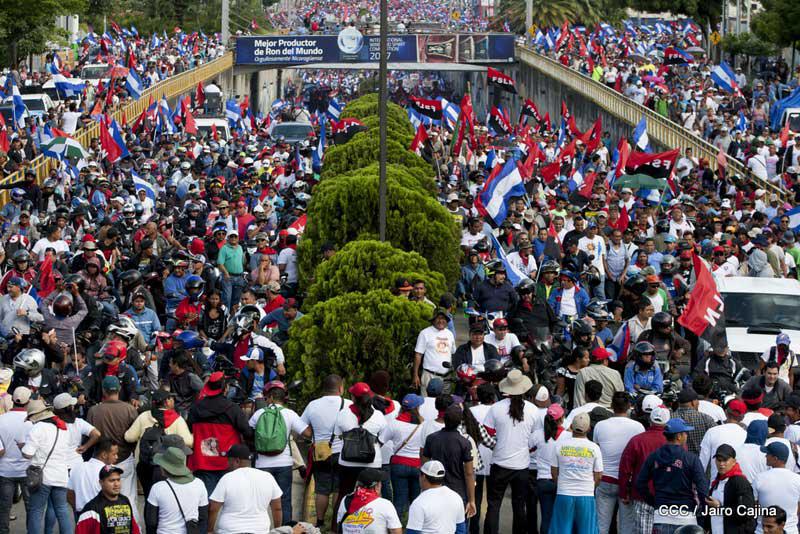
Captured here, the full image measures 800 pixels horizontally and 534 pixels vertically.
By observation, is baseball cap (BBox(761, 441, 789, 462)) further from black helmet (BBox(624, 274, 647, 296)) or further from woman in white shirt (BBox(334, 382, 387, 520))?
black helmet (BBox(624, 274, 647, 296))

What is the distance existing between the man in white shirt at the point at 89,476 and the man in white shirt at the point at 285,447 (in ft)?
4.20

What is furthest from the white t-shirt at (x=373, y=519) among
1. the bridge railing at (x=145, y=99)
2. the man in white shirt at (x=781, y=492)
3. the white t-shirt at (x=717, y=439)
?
the bridge railing at (x=145, y=99)

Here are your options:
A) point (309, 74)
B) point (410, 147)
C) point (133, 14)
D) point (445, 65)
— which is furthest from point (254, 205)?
point (309, 74)

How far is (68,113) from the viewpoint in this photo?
3466 centimetres

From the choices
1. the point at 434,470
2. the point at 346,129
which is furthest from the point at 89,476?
the point at 346,129

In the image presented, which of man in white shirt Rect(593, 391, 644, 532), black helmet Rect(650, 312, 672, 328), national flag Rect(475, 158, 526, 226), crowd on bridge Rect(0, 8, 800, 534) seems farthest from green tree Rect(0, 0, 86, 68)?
man in white shirt Rect(593, 391, 644, 532)

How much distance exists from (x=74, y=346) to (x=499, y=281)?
4310 millimetres

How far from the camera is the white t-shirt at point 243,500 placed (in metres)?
10.1

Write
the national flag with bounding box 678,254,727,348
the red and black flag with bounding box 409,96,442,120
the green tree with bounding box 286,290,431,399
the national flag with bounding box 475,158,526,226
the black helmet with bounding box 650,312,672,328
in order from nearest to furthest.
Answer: the green tree with bounding box 286,290,431,399
the black helmet with bounding box 650,312,672,328
the national flag with bounding box 678,254,727,348
the national flag with bounding box 475,158,526,226
the red and black flag with bounding box 409,96,442,120

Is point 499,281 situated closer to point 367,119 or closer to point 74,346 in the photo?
point 74,346

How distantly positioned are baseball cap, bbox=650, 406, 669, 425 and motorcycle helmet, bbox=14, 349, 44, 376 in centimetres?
504

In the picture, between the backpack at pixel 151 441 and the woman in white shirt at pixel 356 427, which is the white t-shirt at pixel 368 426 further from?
the backpack at pixel 151 441

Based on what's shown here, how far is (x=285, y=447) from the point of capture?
11.6 m

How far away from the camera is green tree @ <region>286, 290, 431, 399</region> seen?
46.0 feet
